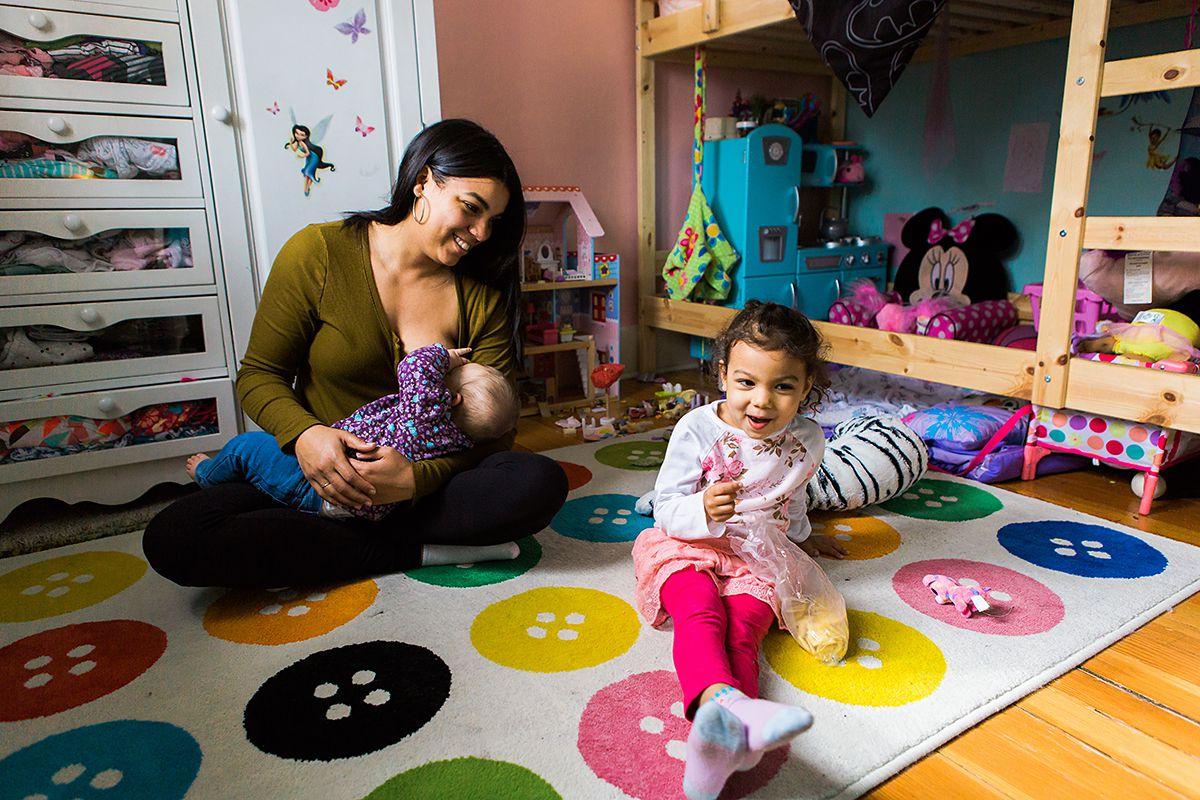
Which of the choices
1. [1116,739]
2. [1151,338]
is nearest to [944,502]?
[1151,338]

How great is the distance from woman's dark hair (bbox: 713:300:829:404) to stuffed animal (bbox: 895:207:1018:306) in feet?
5.97

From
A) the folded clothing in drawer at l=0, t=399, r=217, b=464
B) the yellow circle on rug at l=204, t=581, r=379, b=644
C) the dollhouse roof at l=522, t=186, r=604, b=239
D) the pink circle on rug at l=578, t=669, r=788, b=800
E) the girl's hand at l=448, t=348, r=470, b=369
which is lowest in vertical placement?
the pink circle on rug at l=578, t=669, r=788, b=800

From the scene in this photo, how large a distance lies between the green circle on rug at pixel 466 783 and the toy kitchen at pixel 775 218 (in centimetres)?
225

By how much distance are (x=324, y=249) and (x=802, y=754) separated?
1.21 meters

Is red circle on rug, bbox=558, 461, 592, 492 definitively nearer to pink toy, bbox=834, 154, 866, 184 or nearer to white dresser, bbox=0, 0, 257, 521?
white dresser, bbox=0, 0, 257, 521

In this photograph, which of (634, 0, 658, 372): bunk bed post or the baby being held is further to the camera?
(634, 0, 658, 372): bunk bed post

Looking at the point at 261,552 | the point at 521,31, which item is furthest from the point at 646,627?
the point at 521,31

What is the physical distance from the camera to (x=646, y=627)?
1301 mm

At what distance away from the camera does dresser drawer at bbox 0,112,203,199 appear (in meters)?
1.61

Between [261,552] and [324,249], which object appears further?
[324,249]

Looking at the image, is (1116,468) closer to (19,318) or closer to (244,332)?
(244,332)

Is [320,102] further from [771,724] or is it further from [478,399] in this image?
[771,724]

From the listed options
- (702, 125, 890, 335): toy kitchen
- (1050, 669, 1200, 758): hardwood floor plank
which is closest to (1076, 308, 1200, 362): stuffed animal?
(1050, 669, 1200, 758): hardwood floor plank

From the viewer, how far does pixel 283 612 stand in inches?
53.4
